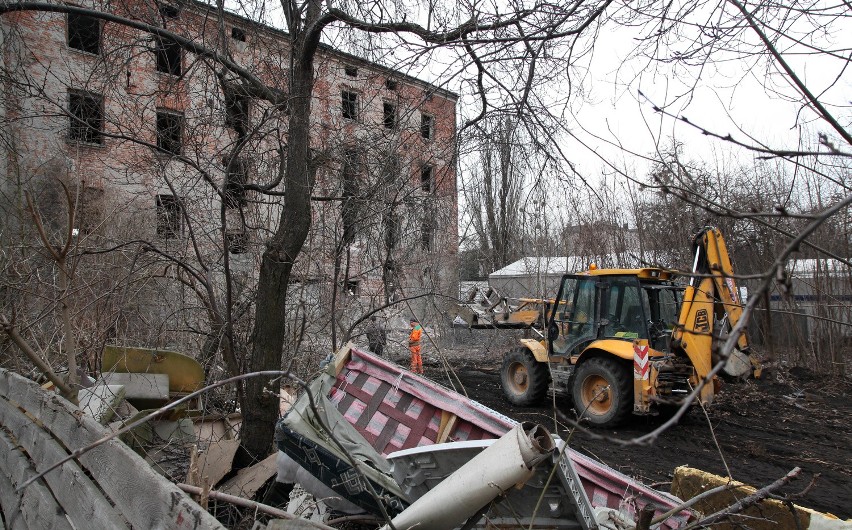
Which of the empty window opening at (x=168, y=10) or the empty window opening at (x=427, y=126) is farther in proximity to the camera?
the empty window opening at (x=427, y=126)

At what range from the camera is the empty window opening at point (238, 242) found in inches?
267

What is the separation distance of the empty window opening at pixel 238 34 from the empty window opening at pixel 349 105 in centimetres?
115

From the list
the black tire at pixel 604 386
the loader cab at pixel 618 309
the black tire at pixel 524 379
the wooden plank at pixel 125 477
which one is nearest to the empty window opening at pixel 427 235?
the loader cab at pixel 618 309

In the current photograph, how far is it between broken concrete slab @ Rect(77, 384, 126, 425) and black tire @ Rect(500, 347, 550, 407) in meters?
7.42

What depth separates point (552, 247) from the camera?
19.4m

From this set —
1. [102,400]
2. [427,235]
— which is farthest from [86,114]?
[427,235]

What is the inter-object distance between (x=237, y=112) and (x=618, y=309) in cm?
682

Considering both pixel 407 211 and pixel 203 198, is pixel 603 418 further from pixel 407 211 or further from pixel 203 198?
pixel 203 198

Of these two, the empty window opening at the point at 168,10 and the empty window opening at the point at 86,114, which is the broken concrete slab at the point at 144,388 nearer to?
the empty window opening at the point at 86,114

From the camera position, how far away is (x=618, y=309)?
32.2 feet

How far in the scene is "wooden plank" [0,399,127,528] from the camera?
108 inches

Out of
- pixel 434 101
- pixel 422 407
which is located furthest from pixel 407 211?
pixel 422 407

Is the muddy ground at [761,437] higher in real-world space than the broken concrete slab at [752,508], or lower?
lower

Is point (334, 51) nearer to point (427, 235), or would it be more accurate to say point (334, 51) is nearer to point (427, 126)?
point (427, 126)
